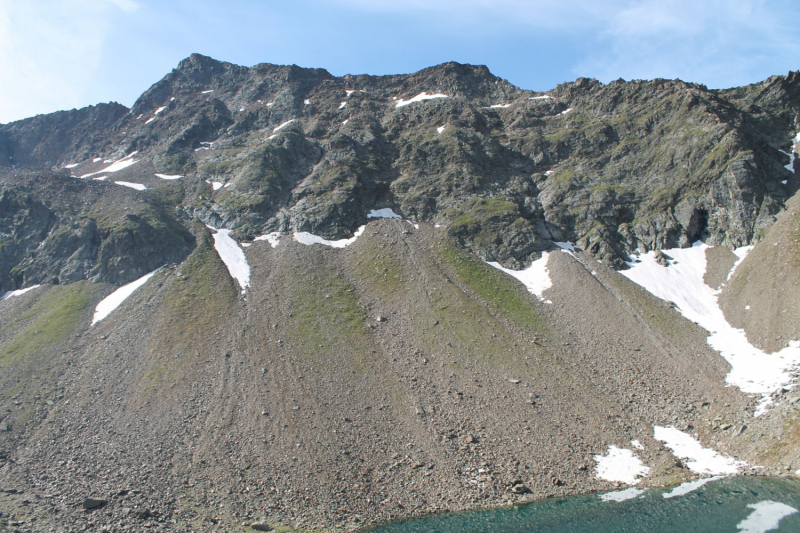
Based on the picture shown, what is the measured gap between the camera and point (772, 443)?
1120 inches

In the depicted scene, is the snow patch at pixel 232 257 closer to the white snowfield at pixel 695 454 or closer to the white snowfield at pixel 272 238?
the white snowfield at pixel 272 238

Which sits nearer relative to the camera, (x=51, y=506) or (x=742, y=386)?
(x=51, y=506)

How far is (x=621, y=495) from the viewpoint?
87.7 feet

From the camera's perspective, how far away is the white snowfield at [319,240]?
65550 mm

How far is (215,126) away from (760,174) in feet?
378

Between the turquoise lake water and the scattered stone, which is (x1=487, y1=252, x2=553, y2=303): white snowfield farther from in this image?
the scattered stone

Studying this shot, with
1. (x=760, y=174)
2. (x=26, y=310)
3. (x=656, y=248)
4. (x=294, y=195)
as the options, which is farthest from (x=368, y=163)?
(x=760, y=174)

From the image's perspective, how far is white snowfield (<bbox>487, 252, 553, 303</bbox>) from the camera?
54756 mm

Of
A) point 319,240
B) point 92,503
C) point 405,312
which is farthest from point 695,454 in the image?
point 319,240

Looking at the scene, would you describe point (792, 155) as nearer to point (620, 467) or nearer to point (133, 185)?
point (620, 467)

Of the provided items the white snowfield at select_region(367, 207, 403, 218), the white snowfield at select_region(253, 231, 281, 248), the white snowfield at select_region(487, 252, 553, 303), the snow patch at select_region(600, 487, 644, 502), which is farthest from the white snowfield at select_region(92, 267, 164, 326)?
the snow patch at select_region(600, 487, 644, 502)

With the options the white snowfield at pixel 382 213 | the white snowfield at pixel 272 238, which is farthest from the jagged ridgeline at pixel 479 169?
the white snowfield at pixel 382 213

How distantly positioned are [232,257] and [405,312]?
2930 centimetres

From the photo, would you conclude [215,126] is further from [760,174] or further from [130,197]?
[760,174]
